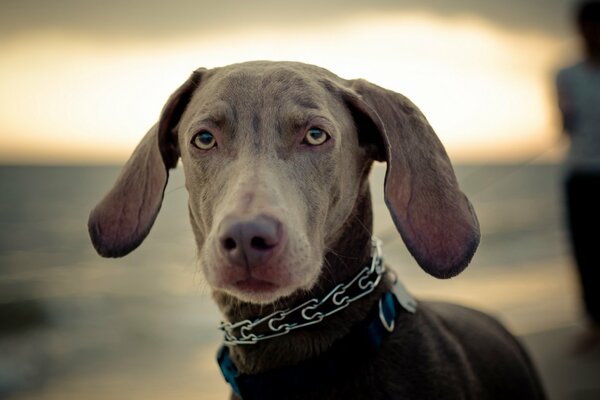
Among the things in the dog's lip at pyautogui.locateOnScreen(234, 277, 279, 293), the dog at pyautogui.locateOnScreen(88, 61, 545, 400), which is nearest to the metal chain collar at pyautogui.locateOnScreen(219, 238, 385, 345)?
the dog at pyautogui.locateOnScreen(88, 61, 545, 400)

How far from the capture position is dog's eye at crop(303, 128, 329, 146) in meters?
2.82

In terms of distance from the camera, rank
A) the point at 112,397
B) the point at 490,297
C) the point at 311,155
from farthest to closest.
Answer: the point at 490,297, the point at 112,397, the point at 311,155

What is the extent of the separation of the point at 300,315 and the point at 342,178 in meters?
0.54

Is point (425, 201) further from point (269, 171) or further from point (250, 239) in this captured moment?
point (250, 239)

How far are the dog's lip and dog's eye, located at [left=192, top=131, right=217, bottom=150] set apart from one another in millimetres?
596

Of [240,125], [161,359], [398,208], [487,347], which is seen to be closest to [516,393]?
[487,347]

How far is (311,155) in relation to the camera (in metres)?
2.81

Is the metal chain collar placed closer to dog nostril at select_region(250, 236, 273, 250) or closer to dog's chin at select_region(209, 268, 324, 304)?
dog's chin at select_region(209, 268, 324, 304)

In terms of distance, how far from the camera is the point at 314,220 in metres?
2.75

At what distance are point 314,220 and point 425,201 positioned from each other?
17.5 inches

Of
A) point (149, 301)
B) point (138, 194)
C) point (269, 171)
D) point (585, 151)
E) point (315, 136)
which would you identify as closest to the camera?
point (269, 171)

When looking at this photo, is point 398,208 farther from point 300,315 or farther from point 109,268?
point 109,268

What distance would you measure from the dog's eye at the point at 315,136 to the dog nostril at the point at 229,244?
59 centimetres

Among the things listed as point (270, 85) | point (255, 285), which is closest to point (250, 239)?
point (255, 285)
